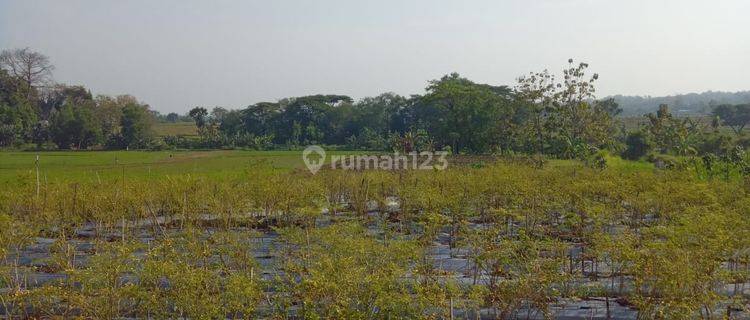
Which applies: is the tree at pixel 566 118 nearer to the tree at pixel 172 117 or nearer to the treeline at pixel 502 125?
the treeline at pixel 502 125

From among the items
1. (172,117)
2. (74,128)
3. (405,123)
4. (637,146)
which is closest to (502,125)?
(637,146)

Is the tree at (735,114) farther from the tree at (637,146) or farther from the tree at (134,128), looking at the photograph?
the tree at (134,128)

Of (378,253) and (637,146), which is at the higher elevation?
(637,146)

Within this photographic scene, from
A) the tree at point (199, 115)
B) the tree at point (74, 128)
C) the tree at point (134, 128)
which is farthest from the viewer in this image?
the tree at point (199, 115)

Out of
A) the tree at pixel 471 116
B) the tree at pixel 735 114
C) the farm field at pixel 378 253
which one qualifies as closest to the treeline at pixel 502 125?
the tree at pixel 471 116

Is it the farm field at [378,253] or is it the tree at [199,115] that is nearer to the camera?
the farm field at [378,253]

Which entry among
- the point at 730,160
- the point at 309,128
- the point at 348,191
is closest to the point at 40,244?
the point at 348,191

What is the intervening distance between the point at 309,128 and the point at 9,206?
38171 millimetres

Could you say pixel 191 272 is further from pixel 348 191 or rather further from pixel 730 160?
pixel 730 160

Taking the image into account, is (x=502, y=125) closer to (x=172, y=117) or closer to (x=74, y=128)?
(x=74, y=128)

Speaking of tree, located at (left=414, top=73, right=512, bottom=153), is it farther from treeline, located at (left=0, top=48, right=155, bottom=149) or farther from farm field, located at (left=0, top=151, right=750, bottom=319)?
treeline, located at (left=0, top=48, right=155, bottom=149)

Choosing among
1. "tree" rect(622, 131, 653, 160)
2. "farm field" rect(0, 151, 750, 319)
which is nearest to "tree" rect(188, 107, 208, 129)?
"tree" rect(622, 131, 653, 160)

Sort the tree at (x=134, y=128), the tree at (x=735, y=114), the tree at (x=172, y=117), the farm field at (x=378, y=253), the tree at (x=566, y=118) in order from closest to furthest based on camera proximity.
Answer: the farm field at (x=378, y=253)
the tree at (x=566, y=118)
the tree at (x=134, y=128)
the tree at (x=735, y=114)
the tree at (x=172, y=117)

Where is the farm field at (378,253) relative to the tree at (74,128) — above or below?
below
